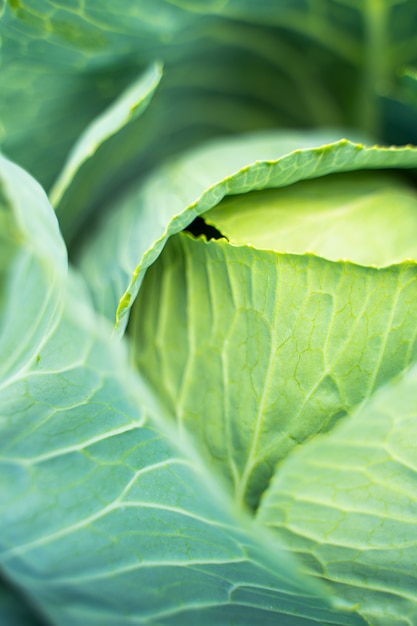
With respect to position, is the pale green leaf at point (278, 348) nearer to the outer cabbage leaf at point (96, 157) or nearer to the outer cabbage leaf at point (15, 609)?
the outer cabbage leaf at point (96, 157)

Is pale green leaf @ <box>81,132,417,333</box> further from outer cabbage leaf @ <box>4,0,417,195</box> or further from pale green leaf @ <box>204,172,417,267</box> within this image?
outer cabbage leaf @ <box>4,0,417,195</box>

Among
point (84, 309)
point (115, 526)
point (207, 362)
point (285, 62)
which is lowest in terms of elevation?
point (115, 526)

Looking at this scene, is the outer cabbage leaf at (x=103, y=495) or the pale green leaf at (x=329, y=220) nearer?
the outer cabbage leaf at (x=103, y=495)

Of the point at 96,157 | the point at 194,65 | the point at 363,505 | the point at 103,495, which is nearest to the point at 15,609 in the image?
the point at 103,495

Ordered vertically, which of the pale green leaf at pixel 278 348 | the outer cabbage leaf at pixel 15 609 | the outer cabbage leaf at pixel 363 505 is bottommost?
the outer cabbage leaf at pixel 15 609

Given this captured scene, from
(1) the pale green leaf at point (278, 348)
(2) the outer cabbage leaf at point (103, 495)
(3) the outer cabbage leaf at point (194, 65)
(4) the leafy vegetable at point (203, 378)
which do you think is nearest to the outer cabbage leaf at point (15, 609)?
(4) the leafy vegetable at point (203, 378)

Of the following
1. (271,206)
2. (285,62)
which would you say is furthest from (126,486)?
(285,62)

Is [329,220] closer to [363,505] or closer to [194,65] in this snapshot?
[363,505]

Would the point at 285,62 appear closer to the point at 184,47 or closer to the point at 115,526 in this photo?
the point at 184,47
